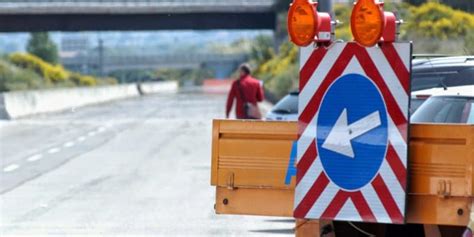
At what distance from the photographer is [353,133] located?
7008 millimetres

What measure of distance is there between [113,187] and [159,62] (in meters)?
152

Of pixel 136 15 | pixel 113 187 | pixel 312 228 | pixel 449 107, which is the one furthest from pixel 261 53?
pixel 312 228

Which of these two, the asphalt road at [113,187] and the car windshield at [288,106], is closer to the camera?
the asphalt road at [113,187]

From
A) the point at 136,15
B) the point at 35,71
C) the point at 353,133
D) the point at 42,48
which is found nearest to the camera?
the point at 353,133

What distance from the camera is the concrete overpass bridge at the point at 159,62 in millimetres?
170250

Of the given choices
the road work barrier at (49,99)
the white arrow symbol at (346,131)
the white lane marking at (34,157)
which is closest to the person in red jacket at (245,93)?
the white lane marking at (34,157)

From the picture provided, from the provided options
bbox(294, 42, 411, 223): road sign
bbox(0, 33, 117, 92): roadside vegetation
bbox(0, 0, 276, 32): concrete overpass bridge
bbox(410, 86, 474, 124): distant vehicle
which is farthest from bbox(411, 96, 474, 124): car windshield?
bbox(0, 0, 276, 32): concrete overpass bridge

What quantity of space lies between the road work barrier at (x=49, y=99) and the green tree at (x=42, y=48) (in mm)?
44007

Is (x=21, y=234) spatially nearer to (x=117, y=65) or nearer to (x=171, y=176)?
(x=171, y=176)

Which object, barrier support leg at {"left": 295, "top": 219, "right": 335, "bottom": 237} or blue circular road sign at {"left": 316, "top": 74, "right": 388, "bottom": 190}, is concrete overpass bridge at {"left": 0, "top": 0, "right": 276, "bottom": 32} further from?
blue circular road sign at {"left": 316, "top": 74, "right": 388, "bottom": 190}

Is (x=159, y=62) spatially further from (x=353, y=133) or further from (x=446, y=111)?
(x=353, y=133)

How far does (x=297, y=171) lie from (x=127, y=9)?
6096cm

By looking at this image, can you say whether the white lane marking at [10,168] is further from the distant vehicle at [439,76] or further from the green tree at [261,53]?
the green tree at [261,53]

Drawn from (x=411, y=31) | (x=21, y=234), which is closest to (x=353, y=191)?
(x=21, y=234)
